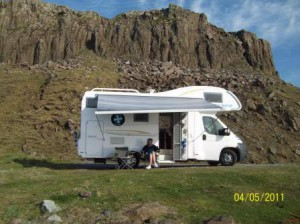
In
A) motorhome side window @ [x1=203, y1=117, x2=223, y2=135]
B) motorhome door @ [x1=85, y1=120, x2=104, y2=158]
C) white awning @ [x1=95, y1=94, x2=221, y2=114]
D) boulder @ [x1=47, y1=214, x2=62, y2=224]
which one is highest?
white awning @ [x1=95, y1=94, x2=221, y2=114]

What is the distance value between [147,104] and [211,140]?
325 cm

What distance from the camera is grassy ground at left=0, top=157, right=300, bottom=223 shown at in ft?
37.4

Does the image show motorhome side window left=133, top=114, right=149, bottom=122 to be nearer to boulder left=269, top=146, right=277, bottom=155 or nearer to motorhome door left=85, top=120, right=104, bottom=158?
motorhome door left=85, top=120, right=104, bottom=158

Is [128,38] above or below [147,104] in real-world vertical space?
above

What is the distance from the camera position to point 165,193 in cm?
1266

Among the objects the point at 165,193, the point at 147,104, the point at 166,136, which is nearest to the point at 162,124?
the point at 166,136

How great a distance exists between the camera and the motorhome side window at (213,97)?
19.8m

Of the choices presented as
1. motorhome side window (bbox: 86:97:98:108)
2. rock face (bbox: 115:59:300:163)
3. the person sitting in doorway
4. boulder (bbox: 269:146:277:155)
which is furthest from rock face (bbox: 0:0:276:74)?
the person sitting in doorway

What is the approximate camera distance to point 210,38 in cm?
6334

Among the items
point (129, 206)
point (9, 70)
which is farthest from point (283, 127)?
point (129, 206)

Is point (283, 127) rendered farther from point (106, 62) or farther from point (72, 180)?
point (72, 180)

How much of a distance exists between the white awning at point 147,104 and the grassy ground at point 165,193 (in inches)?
132

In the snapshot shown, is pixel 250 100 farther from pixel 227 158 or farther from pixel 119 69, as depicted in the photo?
pixel 227 158

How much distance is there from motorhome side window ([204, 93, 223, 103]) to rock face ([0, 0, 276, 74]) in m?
40.2
